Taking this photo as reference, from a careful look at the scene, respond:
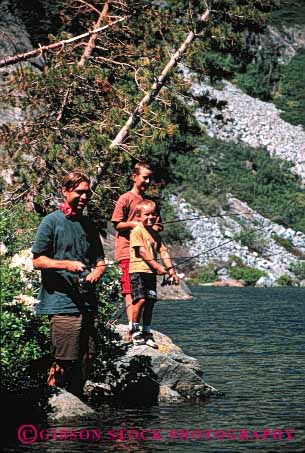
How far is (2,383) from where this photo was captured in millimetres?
8930

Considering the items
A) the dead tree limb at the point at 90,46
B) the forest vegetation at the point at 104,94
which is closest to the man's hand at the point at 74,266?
the forest vegetation at the point at 104,94

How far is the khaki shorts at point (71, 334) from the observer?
29.6 feet

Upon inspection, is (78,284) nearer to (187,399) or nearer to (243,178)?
(187,399)

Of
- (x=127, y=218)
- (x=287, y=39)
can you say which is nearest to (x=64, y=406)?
(x=127, y=218)

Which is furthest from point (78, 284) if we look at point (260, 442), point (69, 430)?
point (260, 442)

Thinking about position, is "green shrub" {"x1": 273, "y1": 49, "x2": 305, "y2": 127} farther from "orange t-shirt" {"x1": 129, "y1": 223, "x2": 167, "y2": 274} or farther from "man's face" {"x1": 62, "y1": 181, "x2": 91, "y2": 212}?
"man's face" {"x1": 62, "y1": 181, "x2": 91, "y2": 212}

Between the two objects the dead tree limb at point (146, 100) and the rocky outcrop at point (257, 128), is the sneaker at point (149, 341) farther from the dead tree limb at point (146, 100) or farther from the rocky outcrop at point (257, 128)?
the rocky outcrop at point (257, 128)

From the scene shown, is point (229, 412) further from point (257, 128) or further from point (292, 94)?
point (292, 94)

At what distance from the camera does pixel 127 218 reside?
11.5m

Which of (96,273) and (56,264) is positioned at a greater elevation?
(56,264)

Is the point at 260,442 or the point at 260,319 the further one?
the point at 260,319

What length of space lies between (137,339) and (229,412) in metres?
1.79

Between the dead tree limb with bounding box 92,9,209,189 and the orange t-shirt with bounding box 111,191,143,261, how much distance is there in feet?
18.7

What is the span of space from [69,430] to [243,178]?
66305 millimetres
